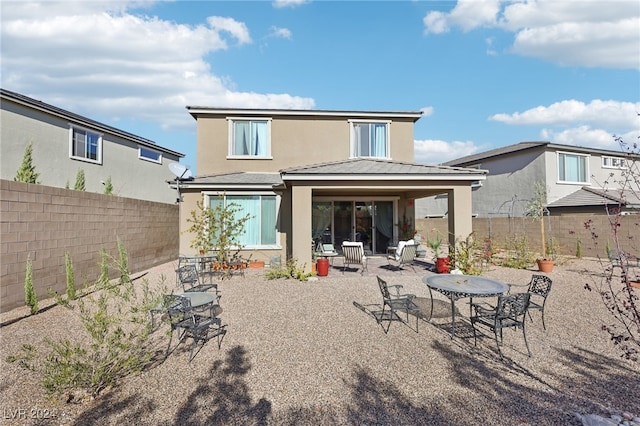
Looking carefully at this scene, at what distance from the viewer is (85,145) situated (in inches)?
661

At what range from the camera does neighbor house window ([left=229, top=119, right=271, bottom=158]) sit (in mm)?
14164

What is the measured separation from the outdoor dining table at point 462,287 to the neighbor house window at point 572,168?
62.2ft

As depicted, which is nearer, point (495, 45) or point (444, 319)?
point (444, 319)

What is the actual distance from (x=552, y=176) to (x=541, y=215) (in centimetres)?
638

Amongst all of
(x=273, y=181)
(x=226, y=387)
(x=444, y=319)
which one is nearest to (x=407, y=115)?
(x=273, y=181)

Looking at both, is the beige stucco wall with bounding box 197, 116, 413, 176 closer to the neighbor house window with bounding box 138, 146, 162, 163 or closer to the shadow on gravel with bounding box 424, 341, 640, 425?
the neighbor house window with bounding box 138, 146, 162, 163

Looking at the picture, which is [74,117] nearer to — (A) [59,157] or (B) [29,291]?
(A) [59,157]

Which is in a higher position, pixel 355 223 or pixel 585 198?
pixel 585 198

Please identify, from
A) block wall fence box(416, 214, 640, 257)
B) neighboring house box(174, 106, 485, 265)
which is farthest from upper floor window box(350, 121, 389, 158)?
block wall fence box(416, 214, 640, 257)

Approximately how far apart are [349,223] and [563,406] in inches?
462

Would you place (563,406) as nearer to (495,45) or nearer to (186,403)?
(186,403)

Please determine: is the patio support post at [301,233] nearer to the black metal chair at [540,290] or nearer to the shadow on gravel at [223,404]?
the shadow on gravel at [223,404]

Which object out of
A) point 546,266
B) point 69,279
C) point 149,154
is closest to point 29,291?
point 69,279

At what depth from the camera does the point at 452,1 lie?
1167 cm
